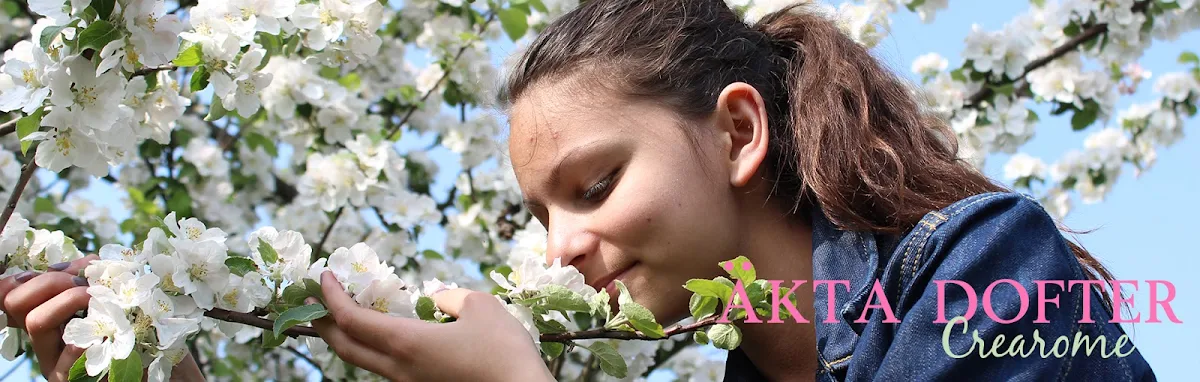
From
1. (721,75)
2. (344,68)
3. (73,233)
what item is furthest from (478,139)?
(721,75)

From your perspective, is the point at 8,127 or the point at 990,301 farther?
the point at 8,127

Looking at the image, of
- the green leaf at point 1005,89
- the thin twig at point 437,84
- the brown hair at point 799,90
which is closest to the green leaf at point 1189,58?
the green leaf at point 1005,89

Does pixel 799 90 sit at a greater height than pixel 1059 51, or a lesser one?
greater

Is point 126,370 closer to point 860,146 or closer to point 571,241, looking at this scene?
point 571,241

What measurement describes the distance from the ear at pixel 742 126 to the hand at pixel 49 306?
83cm

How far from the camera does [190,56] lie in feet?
5.09

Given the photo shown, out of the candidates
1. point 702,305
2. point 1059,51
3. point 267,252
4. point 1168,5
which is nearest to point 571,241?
point 702,305

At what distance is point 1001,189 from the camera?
1687 millimetres

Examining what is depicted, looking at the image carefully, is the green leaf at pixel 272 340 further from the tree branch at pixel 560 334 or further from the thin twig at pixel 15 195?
the thin twig at pixel 15 195

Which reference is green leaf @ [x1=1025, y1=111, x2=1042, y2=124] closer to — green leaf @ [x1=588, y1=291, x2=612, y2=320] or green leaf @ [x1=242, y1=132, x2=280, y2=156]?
green leaf @ [x1=242, y1=132, x2=280, y2=156]

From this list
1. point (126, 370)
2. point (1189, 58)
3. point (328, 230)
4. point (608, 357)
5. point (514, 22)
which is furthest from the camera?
point (1189, 58)

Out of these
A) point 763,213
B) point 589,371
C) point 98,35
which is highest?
point 98,35

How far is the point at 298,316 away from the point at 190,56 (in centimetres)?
51

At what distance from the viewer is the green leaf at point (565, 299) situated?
1.32m
